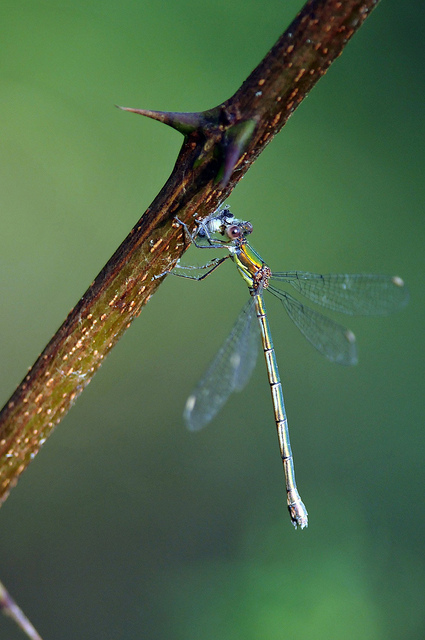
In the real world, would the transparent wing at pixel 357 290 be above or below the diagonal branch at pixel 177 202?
above

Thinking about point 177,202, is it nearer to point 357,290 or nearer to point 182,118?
point 182,118

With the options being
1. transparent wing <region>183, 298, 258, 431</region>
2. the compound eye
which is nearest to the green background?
transparent wing <region>183, 298, 258, 431</region>

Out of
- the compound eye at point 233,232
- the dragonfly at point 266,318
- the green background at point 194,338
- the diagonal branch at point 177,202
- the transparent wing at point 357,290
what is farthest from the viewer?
the green background at point 194,338

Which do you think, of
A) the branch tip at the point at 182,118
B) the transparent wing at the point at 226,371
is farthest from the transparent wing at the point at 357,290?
the branch tip at the point at 182,118

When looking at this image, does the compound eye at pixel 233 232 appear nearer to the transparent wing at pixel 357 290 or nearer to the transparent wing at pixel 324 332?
the transparent wing at pixel 357 290

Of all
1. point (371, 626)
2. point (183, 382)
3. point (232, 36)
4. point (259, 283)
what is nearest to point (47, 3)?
point (232, 36)

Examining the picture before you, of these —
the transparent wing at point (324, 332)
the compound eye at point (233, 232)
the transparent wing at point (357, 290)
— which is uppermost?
the transparent wing at point (357, 290)

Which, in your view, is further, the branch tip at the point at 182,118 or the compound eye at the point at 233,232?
the compound eye at the point at 233,232

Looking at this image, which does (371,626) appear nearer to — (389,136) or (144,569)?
(144,569)
